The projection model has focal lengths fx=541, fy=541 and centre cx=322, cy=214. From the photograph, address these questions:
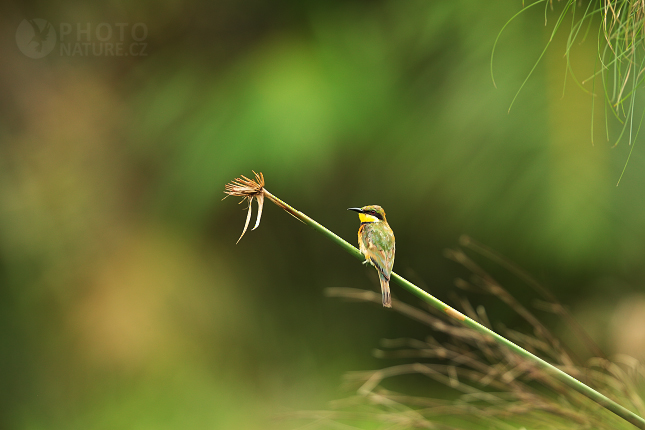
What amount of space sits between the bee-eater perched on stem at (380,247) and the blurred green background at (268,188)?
0.71 metres

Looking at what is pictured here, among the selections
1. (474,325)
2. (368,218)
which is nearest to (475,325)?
(474,325)

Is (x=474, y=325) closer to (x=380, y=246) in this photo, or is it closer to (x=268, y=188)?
(x=380, y=246)

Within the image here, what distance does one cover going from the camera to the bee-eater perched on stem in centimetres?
25

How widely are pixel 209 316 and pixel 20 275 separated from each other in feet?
1.34

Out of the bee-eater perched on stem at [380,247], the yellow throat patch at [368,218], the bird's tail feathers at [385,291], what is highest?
the yellow throat patch at [368,218]

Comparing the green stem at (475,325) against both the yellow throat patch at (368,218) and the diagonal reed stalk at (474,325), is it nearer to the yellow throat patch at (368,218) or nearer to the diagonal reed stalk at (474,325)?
the diagonal reed stalk at (474,325)

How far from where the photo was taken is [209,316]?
1131 millimetres

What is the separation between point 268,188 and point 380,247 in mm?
772

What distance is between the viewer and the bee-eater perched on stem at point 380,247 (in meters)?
0.25

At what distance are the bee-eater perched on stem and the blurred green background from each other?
27.8 inches

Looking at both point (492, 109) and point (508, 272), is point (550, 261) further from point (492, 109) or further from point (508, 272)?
point (492, 109)

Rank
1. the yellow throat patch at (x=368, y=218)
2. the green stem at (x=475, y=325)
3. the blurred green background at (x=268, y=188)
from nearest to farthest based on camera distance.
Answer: the green stem at (x=475, y=325), the yellow throat patch at (x=368, y=218), the blurred green background at (x=268, y=188)

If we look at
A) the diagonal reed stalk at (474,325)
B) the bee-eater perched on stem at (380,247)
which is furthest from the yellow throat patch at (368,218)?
the diagonal reed stalk at (474,325)

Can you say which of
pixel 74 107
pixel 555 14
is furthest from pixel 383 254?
pixel 74 107
